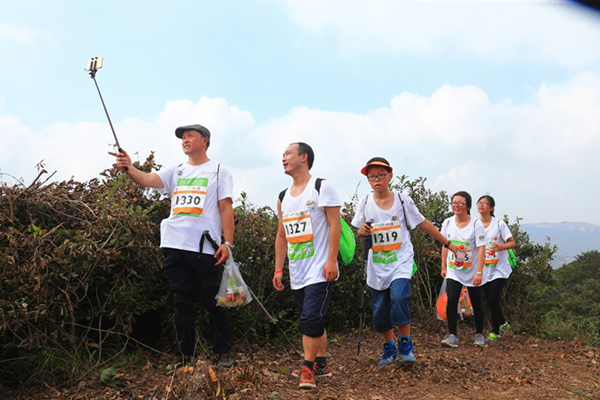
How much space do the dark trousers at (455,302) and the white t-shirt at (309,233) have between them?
8.88 feet

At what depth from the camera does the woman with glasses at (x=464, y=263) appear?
22.7 feet

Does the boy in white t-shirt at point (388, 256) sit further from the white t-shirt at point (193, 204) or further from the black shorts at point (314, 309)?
the white t-shirt at point (193, 204)

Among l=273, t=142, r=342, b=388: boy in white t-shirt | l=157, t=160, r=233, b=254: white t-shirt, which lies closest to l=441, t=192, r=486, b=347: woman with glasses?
l=273, t=142, r=342, b=388: boy in white t-shirt

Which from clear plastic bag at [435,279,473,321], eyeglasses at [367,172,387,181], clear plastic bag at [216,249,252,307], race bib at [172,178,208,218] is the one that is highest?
eyeglasses at [367,172,387,181]

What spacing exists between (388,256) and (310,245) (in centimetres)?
91

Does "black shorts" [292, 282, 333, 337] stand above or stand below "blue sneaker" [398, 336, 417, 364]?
above

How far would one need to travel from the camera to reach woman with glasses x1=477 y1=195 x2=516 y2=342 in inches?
296

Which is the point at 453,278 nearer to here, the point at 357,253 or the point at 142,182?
the point at 357,253

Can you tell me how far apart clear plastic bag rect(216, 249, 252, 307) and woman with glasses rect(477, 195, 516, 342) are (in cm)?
384

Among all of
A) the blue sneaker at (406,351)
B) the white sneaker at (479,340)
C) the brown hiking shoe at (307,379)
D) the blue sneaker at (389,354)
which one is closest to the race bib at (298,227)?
the brown hiking shoe at (307,379)

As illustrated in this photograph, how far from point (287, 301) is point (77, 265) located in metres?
2.48

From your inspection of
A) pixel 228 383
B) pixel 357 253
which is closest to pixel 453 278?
pixel 357 253

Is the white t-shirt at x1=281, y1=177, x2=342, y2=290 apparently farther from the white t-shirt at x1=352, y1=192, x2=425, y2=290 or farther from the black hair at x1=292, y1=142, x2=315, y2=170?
the white t-shirt at x1=352, y1=192, x2=425, y2=290

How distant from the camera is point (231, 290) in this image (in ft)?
16.6
